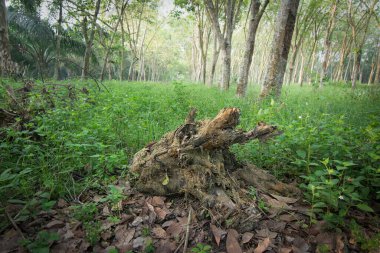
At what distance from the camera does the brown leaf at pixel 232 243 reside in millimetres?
1571

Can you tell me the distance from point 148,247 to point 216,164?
964 millimetres

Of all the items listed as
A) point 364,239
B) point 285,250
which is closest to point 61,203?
point 285,250

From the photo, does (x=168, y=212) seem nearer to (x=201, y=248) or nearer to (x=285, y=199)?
(x=201, y=248)

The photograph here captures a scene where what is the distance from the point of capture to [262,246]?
1605 millimetres

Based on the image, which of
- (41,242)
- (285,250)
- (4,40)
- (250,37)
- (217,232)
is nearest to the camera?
(41,242)

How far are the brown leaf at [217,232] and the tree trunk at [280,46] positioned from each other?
17.2 ft

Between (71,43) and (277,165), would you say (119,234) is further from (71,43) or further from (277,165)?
(71,43)

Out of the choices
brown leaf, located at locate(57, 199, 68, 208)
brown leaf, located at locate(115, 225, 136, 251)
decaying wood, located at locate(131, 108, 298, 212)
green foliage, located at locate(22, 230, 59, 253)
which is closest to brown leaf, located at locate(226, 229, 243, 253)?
decaying wood, located at locate(131, 108, 298, 212)

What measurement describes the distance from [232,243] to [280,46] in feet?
19.6

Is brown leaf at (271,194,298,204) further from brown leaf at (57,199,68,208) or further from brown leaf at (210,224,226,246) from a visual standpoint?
brown leaf at (57,199,68,208)

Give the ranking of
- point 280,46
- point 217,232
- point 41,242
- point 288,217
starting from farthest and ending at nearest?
point 280,46 < point 288,217 < point 217,232 < point 41,242

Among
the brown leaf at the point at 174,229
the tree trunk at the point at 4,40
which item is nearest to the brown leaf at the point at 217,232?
the brown leaf at the point at 174,229

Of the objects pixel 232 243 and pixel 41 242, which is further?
pixel 232 243

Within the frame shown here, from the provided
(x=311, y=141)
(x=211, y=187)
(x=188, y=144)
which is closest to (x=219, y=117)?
(x=188, y=144)
